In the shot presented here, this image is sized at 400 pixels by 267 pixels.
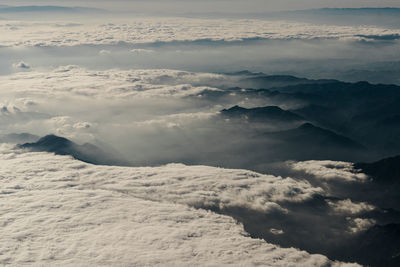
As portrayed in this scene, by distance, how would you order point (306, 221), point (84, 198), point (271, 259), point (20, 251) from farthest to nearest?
point (306, 221)
point (84, 198)
point (271, 259)
point (20, 251)

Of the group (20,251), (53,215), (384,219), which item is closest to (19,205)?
(53,215)

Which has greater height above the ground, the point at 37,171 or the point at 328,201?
the point at 37,171

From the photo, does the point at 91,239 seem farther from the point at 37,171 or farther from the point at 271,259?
the point at 37,171

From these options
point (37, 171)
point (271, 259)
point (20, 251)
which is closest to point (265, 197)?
point (271, 259)

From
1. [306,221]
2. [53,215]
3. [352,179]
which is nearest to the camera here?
[53,215]

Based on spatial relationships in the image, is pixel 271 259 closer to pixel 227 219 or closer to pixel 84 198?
pixel 227 219

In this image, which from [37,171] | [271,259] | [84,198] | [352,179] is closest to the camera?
[271,259]

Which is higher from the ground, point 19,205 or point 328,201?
point 19,205

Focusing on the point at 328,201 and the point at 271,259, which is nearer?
the point at 271,259

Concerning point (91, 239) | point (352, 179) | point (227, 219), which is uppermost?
point (91, 239)

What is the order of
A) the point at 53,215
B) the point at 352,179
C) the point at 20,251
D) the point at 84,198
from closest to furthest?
the point at 20,251 < the point at 53,215 < the point at 84,198 < the point at 352,179
